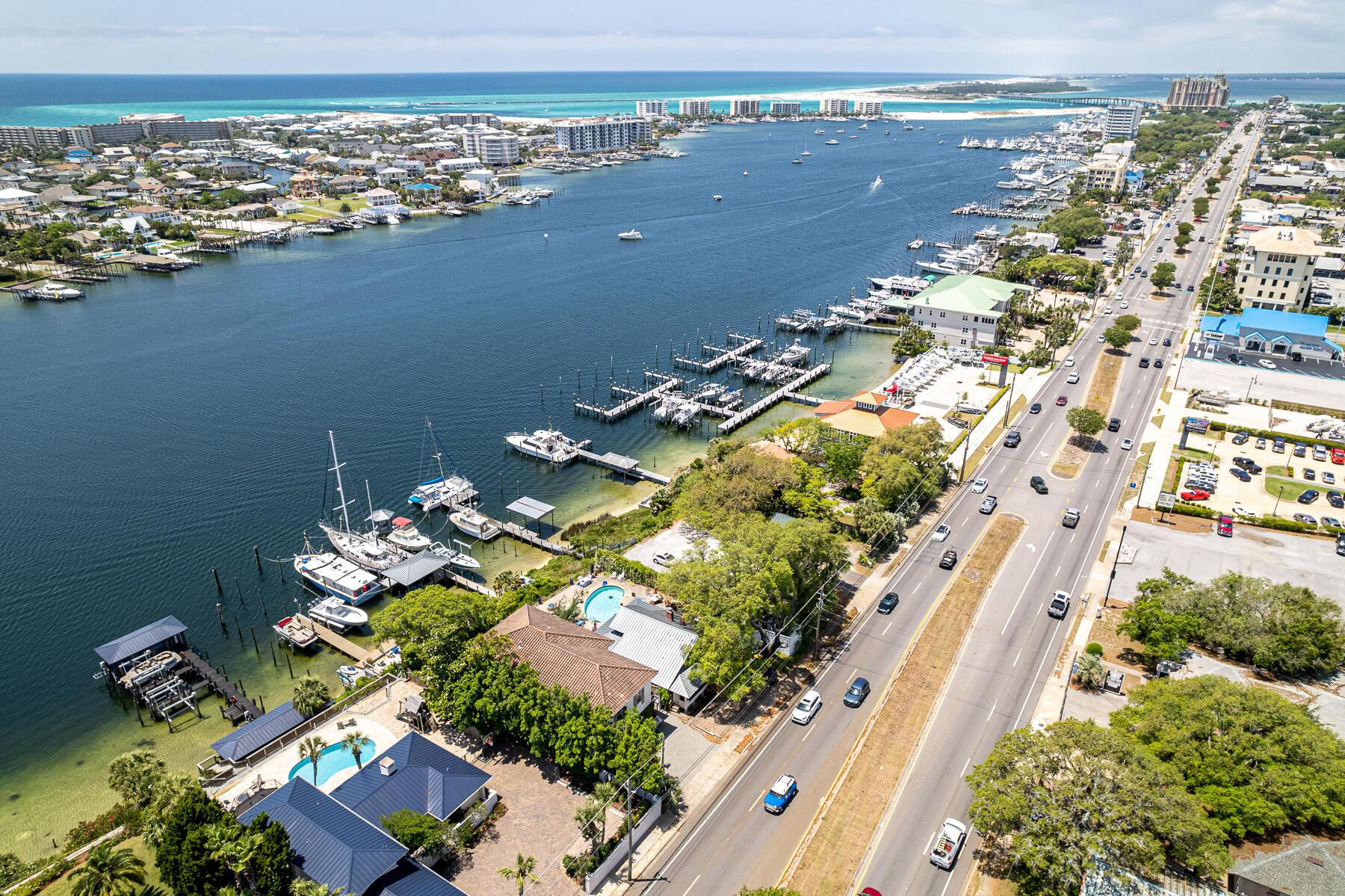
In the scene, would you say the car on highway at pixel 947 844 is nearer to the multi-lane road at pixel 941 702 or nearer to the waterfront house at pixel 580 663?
the multi-lane road at pixel 941 702

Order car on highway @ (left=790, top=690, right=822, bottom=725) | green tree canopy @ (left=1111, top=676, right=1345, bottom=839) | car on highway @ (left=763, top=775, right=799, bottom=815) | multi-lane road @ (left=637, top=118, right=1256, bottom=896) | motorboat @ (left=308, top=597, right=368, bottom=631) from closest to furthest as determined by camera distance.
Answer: green tree canopy @ (left=1111, top=676, right=1345, bottom=839)
multi-lane road @ (left=637, top=118, right=1256, bottom=896)
car on highway @ (left=763, top=775, right=799, bottom=815)
car on highway @ (left=790, top=690, right=822, bottom=725)
motorboat @ (left=308, top=597, right=368, bottom=631)

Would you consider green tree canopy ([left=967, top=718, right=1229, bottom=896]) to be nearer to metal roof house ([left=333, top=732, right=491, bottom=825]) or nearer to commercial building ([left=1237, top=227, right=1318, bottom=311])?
metal roof house ([left=333, top=732, right=491, bottom=825])

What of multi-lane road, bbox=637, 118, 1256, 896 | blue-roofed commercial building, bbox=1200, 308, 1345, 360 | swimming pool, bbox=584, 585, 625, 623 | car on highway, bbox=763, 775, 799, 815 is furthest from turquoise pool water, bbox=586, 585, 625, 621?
blue-roofed commercial building, bbox=1200, 308, 1345, 360

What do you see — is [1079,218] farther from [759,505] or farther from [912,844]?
[912,844]

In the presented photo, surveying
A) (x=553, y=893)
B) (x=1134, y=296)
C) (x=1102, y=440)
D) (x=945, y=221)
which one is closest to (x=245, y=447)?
(x=553, y=893)

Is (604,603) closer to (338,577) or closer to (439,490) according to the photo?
(338,577)

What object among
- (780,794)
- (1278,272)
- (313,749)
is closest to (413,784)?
(313,749)
